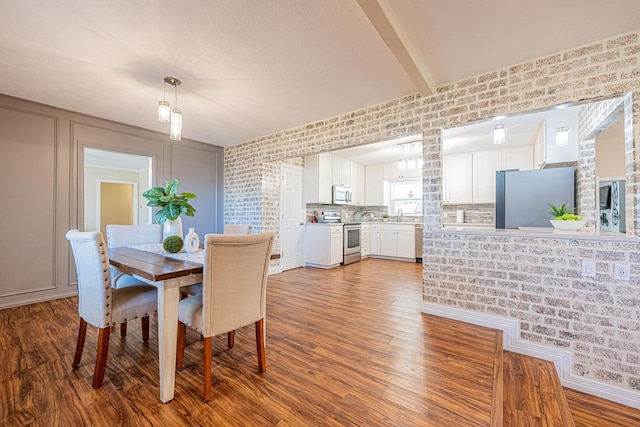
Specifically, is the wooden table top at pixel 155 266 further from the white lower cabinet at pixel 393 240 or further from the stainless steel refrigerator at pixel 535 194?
the white lower cabinet at pixel 393 240

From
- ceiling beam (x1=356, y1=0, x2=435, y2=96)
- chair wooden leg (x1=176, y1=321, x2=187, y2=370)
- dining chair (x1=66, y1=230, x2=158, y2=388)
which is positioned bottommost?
chair wooden leg (x1=176, y1=321, x2=187, y2=370)

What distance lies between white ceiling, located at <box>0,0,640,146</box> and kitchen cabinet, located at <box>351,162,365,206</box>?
353 cm

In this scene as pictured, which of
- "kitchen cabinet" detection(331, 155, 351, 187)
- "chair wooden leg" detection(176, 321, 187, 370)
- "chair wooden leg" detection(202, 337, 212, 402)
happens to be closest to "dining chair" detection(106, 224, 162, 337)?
"chair wooden leg" detection(176, 321, 187, 370)

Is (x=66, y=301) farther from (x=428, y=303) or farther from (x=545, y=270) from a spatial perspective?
(x=545, y=270)

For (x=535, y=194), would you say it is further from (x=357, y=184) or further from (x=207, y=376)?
(x=207, y=376)

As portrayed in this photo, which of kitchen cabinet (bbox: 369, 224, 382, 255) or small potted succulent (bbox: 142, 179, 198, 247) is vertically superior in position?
small potted succulent (bbox: 142, 179, 198, 247)

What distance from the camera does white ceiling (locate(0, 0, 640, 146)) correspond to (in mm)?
1648

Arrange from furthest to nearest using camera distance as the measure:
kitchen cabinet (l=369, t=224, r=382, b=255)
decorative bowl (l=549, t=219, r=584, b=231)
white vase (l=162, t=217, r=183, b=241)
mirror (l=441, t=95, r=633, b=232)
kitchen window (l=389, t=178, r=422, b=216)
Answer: kitchen window (l=389, t=178, r=422, b=216), kitchen cabinet (l=369, t=224, r=382, b=255), mirror (l=441, t=95, r=633, b=232), white vase (l=162, t=217, r=183, b=241), decorative bowl (l=549, t=219, r=584, b=231)

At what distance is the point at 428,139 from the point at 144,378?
10.5 ft

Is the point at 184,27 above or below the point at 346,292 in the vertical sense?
above

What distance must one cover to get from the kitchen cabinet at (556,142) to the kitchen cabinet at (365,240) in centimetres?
358

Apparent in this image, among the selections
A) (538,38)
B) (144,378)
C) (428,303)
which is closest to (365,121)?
(538,38)

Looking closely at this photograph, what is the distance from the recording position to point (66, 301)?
3209 mm

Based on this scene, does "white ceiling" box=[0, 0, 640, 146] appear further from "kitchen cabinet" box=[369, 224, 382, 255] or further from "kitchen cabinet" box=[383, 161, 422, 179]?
"kitchen cabinet" box=[369, 224, 382, 255]
